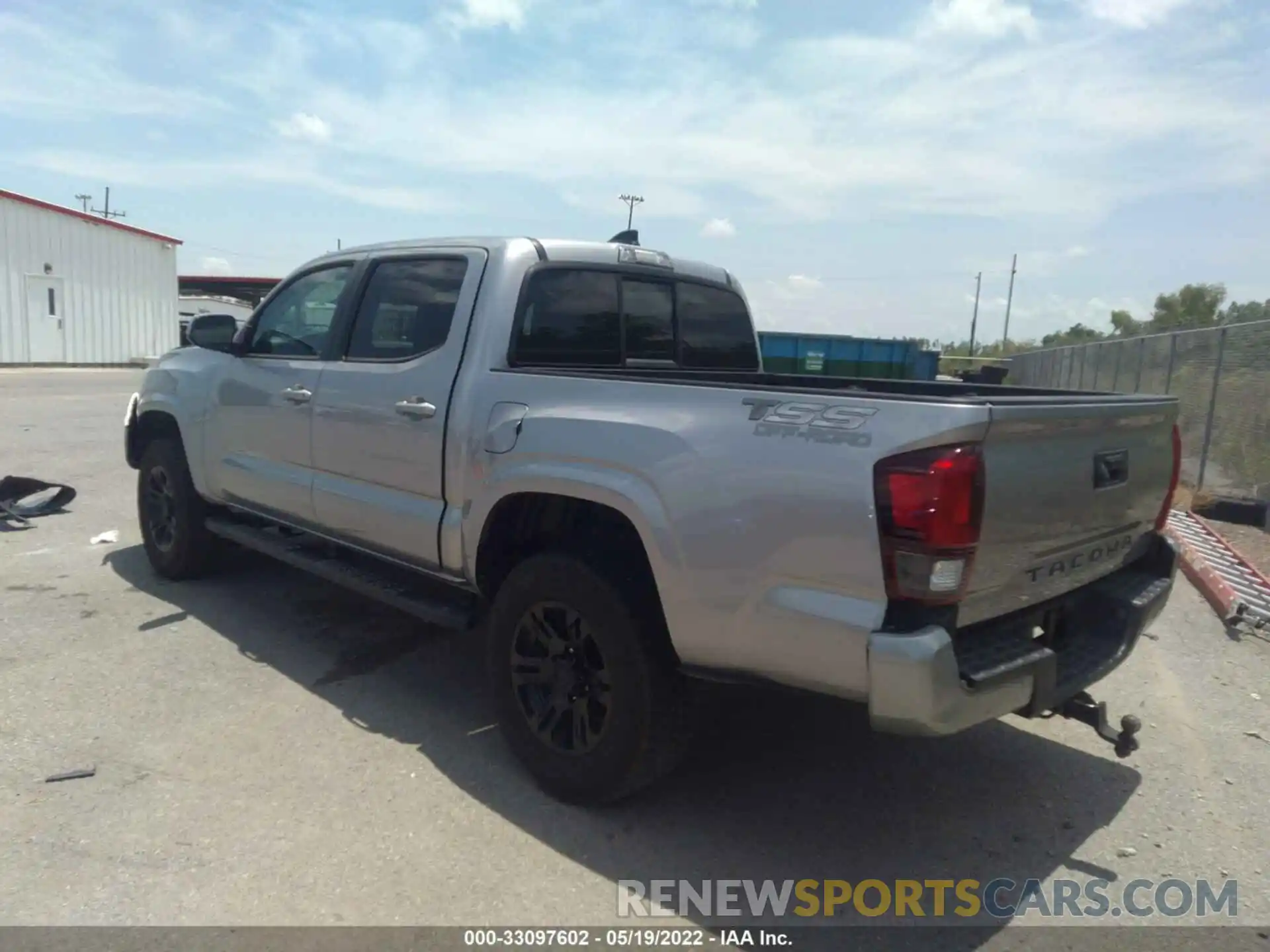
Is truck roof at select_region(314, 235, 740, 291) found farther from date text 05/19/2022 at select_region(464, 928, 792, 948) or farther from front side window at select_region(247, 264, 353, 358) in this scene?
date text 05/19/2022 at select_region(464, 928, 792, 948)

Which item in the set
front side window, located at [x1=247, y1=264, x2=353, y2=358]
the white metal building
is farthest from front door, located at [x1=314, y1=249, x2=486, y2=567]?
the white metal building

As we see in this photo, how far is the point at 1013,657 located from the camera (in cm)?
284

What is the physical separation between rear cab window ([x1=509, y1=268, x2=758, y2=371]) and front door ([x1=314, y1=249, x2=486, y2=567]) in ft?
0.98

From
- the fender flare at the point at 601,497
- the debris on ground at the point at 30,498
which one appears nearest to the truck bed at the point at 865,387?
the fender flare at the point at 601,497

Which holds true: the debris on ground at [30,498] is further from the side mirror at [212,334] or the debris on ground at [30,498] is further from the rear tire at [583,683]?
the rear tire at [583,683]

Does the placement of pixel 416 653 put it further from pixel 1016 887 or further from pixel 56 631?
pixel 1016 887

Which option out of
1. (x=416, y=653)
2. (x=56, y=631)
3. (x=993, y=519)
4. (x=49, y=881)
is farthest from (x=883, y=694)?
(x=56, y=631)

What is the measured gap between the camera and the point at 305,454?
185 inches

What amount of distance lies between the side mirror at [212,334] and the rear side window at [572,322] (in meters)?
2.22

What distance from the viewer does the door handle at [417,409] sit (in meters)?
3.94

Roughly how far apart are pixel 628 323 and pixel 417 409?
1.11 meters

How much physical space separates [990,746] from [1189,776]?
0.77 meters

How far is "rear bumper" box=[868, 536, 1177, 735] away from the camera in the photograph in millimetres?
2570

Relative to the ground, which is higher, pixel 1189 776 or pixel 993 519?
pixel 993 519
